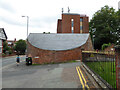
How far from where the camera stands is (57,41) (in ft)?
59.0

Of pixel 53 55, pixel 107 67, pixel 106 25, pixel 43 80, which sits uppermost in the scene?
pixel 106 25

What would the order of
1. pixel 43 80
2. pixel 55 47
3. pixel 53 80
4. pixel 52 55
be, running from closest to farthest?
pixel 53 80 < pixel 43 80 < pixel 52 55 < pixel 55 47

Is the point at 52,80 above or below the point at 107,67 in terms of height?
below

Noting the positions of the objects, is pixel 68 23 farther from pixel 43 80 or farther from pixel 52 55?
pixel 43 80

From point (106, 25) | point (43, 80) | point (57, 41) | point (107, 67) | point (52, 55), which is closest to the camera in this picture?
point (107, 67)

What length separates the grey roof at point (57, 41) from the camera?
16.3 m

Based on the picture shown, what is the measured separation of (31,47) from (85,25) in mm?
32393

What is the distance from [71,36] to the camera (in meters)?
19.3

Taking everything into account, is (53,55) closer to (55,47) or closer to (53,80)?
(55,47)

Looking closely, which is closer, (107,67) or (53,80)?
(107,67)

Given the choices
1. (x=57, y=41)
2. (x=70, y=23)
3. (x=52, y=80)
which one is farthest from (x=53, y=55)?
(x=70, y=23)

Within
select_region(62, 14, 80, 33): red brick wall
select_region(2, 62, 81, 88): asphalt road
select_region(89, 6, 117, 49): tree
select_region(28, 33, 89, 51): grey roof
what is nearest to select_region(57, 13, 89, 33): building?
select_region(62, 14, 80, 33): red brick wall

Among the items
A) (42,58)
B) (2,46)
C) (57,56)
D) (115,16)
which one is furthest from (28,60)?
(115,16)

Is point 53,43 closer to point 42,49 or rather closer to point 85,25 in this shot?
point 42,49
